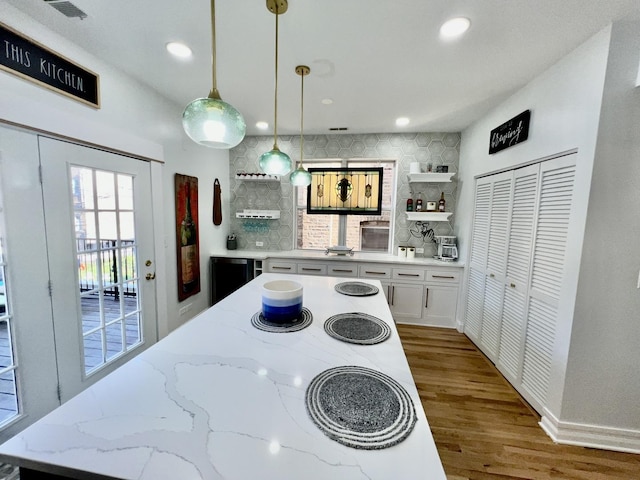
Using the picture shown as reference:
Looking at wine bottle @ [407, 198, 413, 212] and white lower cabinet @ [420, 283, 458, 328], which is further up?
wine bottle @ [407, 198, 413, 212]

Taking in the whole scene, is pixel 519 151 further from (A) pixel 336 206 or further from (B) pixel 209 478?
(B) pixel 209 478

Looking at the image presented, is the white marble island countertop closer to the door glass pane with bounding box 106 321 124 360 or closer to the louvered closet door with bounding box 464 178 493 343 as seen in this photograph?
the door glass pane with bounding box 106 321 124 360

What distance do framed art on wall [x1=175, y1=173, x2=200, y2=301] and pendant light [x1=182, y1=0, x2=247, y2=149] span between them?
Result: 2037 mm

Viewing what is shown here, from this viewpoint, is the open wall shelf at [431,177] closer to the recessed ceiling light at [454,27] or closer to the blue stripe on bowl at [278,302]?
the recessed ceiling light at [454,27]

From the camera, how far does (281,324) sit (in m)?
1.34

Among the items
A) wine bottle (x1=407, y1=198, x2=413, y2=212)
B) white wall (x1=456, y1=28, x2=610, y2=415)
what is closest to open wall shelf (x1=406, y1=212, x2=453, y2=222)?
wine bottle (x1=407, y1=198, x2=413, y2=212)

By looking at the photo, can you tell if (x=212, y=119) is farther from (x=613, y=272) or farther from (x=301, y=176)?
(x=613, y=272)

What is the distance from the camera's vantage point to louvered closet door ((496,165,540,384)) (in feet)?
6.81

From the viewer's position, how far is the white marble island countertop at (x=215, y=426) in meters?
0.58

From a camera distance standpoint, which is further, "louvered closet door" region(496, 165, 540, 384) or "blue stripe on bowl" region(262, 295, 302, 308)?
"louvered closet door" region(496, 165, 540, 384)

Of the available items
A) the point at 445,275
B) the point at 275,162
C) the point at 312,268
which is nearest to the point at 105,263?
the point at 275,162

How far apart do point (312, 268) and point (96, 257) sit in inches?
87.7

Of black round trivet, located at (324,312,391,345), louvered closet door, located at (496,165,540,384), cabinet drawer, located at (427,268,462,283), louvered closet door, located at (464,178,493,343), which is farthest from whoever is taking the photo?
cabinet drawer, located at (427,268,462,283)

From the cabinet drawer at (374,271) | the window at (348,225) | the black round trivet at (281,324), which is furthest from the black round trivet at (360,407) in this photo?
the window at (348,225)
